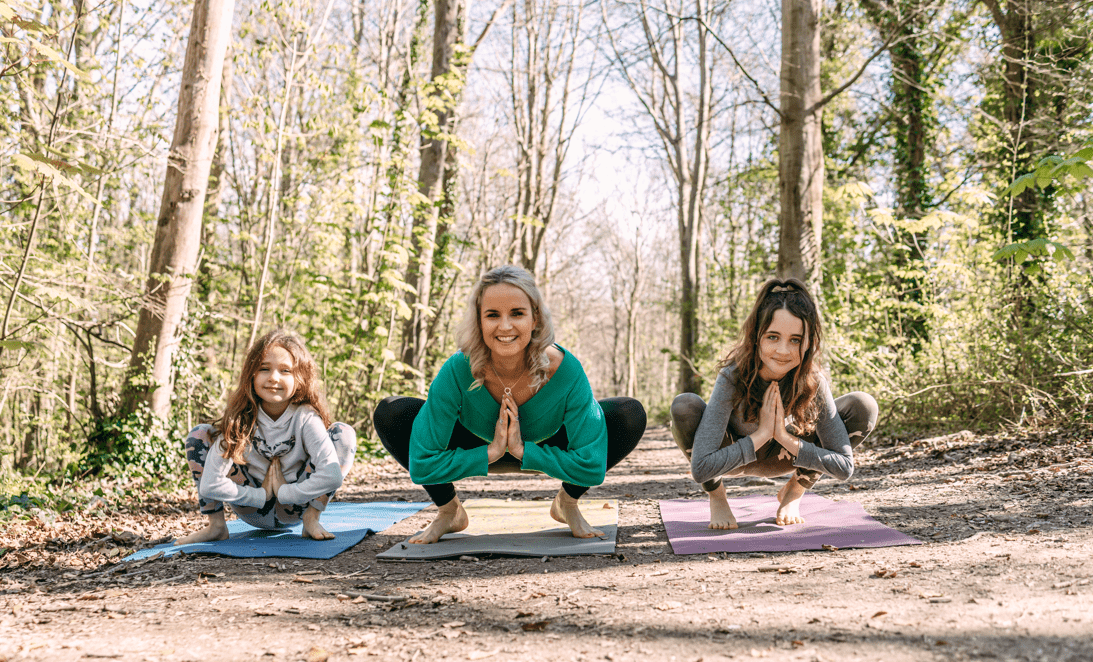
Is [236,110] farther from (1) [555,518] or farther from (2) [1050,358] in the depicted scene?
(2) [1050,358]

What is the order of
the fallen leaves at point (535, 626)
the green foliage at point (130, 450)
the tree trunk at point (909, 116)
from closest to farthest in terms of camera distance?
the fallen leaves at point (535, 626)
the green foliage at point (130, 450)
the tree trunk at point (909, 116)

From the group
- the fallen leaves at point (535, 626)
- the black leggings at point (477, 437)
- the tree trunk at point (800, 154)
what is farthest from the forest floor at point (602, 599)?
the tree trunk at point (800, 154)

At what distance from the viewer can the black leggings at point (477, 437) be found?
3.39 m

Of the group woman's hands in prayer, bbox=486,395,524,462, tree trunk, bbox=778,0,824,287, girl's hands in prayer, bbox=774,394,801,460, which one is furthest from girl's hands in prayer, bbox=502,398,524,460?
tree trunk, bbox=778,0,824,287

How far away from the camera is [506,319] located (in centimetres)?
316

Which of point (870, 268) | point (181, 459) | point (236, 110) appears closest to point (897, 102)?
point (870, 268)

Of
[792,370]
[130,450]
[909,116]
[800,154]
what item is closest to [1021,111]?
[800,154]

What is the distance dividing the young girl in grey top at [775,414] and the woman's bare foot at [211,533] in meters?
2.23

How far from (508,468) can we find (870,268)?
8130mm

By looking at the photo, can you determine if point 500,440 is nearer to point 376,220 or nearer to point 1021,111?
point 376,220

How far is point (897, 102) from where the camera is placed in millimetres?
11352

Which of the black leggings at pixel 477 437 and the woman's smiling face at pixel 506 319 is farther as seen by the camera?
the black leggings at pixel 477 437

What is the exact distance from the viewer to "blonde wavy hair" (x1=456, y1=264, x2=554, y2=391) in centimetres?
322

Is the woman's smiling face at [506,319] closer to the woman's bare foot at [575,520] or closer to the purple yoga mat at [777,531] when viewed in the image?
the woman's bare foot at [575,520]
